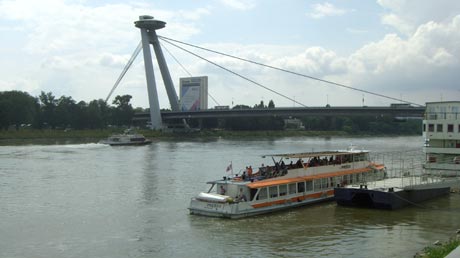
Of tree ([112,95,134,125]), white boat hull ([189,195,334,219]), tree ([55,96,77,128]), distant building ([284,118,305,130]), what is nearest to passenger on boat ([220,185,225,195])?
white boat hull ([189,195,334,219])

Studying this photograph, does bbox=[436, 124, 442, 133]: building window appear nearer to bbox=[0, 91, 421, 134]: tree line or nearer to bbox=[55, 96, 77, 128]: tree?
bbox=[0, 91, 421, 134]: tree line

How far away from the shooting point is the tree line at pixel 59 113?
287ft

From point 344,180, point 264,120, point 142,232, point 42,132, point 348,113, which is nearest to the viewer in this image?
point 142,232

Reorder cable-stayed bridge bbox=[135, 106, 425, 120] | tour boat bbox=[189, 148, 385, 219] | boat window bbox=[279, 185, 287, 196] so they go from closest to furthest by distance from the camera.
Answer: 1. tour boat bbox=[189, 148, 385, 219]
2. boat window bbox=[279, 185, 287, 196]
3. cable-stayed bridge bbox=[135, 106, 425, 120]

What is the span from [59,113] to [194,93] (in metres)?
45.3

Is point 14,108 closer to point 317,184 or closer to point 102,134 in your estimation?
point 102,134

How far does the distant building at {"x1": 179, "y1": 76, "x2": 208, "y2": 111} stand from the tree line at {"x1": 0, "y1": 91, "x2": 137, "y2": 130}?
81.1ft

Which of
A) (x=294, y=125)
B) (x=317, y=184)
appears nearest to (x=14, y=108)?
(x=317, y=184)

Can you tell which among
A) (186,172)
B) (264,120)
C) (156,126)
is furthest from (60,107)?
(186,172)

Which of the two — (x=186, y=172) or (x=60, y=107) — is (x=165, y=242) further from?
(x=60, y=107)

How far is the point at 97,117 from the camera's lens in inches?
4092

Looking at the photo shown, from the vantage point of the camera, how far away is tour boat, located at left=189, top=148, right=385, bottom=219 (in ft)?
74.0

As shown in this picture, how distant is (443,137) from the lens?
3033 cm

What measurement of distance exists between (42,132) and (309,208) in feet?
244
